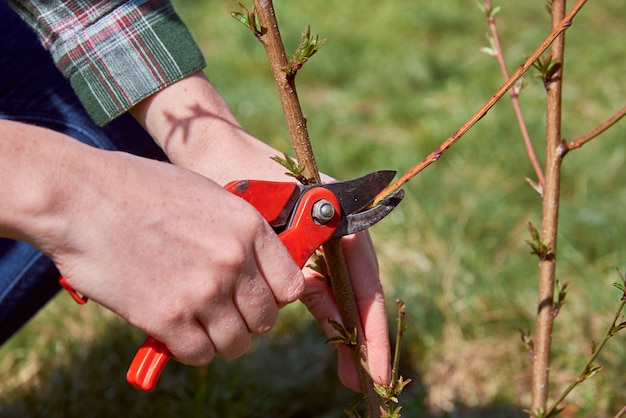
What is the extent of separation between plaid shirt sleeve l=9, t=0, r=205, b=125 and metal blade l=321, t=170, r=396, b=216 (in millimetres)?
389

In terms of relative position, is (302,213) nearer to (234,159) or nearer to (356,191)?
(356,191)

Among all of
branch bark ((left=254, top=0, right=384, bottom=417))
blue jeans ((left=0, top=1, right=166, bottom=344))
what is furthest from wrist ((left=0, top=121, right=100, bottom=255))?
blue jeans ((left=0, top=1, right=166, bottom=344))

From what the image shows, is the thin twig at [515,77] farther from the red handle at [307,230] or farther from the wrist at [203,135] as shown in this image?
the wrist at [203,135]

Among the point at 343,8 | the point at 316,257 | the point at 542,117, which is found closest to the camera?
the point at 316,257

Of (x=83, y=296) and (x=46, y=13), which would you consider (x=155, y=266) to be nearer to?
(x=83, y=296)

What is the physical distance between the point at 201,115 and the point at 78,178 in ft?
1.39

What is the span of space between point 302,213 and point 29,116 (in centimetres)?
77

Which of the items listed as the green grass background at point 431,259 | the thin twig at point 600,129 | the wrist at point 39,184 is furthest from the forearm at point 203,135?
the green grass background at point 431,259

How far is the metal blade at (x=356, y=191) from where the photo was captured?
3.84 ft

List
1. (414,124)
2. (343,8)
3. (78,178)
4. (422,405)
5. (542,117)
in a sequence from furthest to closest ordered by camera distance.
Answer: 1. (343,8)
2. (414,124)
3. (542,117)
4. (422,405)
5. (78,178)

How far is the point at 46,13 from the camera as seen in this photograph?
132 cm

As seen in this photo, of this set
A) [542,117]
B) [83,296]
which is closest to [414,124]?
[542,117]

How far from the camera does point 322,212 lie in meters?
1.12

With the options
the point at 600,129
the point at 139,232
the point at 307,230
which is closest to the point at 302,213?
the point at 307,230
